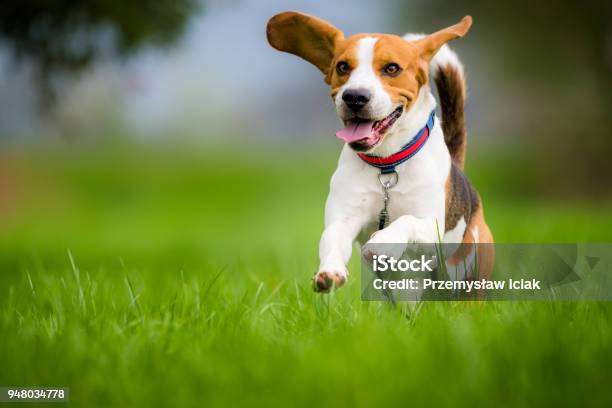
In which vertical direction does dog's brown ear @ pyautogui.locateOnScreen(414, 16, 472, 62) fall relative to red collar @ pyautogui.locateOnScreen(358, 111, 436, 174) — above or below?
above

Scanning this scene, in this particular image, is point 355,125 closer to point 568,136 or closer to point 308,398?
point 308,398

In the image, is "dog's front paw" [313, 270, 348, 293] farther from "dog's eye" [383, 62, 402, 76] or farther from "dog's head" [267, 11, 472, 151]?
A: "dog's eye" [383, 62, 402, 76]

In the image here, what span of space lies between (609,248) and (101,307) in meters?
3.40

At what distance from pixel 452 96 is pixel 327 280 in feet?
6.61

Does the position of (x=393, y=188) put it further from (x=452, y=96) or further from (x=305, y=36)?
(x=452, y=96)

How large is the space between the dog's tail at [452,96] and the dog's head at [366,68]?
1.84ft

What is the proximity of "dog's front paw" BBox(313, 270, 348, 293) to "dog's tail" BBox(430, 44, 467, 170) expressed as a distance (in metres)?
1.83

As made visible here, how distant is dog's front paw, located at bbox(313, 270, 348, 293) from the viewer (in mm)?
3100

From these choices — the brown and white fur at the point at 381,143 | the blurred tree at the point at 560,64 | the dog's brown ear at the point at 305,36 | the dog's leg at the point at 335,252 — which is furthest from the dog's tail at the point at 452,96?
the blurred tree at the point at 560,64

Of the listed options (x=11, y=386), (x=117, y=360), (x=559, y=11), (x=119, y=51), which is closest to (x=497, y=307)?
(x=117, y=360)

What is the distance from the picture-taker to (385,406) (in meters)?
2.42

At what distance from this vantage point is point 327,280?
3.10 meters

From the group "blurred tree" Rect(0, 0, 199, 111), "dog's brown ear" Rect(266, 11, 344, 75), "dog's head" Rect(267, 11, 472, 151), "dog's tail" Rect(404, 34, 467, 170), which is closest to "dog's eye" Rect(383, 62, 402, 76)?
"dog's head" Rect(267, 11, 472, 151)

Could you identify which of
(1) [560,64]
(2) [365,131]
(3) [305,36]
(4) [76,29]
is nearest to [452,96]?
(3) [305,36]
